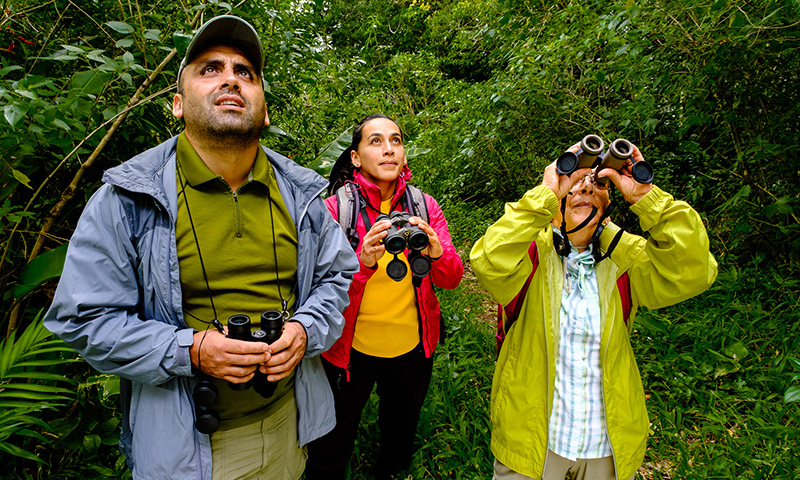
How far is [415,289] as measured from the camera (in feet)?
6.31

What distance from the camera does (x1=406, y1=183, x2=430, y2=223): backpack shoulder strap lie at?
1.99 m

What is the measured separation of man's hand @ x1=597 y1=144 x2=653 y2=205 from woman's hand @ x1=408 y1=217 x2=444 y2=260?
2.30 feet

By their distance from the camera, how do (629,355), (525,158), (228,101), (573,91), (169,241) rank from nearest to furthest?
(169,241)
(228,101)
(629,355)
(573,91)
(525,158)

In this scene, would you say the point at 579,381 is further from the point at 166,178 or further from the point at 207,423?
the point at 166,178

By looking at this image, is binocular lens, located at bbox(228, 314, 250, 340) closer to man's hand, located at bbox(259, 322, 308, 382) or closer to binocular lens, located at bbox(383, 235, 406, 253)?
man's hand, located at bbox(259, 322, 308, 382)

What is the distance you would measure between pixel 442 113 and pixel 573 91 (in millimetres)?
3557

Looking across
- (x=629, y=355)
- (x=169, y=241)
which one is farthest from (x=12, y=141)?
(x=629, y=355)

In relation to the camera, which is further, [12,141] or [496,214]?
[496,214]

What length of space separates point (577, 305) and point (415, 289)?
72 centimetres

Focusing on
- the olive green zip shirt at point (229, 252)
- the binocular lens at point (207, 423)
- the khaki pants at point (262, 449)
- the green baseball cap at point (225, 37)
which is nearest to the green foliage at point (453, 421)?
the khaki pants at point (262, 449)

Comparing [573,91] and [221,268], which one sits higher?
[573,91]

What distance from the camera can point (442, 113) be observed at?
7301 mm

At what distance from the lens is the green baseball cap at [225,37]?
1358 mm

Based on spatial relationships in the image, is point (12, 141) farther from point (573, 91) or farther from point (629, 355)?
point (573, 91)
